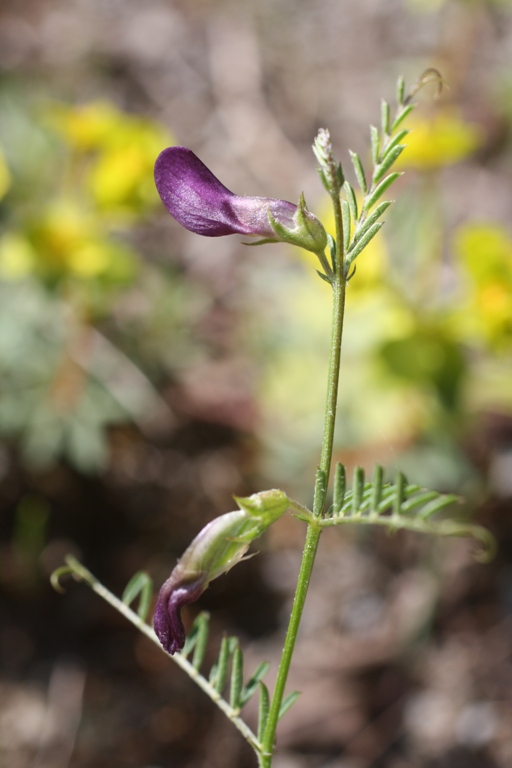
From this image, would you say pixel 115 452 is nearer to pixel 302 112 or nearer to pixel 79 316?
pixel 79 316

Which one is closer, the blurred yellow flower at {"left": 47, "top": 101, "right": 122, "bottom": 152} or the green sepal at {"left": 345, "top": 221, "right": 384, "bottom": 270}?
the green sepal at {"left": 345, "top": 221, "right": 384, "bottom": 270}

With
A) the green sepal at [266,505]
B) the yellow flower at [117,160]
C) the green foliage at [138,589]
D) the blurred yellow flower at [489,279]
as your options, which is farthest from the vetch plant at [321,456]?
the yellow flower at [117,160]

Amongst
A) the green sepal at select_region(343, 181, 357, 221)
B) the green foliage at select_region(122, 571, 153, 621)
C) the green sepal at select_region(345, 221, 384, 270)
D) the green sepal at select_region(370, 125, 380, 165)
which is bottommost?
the green foliage at select_region(122, 571, 153, 621)

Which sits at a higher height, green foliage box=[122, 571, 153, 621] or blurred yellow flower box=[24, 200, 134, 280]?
blurred yellow flower box=[24, 200, 134, 280]

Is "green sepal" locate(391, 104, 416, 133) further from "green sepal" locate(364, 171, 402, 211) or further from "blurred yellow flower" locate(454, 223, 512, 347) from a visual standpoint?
"blurred yellow flower" locate(454, 223, 512, 347)

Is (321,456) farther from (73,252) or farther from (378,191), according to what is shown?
(73,252)

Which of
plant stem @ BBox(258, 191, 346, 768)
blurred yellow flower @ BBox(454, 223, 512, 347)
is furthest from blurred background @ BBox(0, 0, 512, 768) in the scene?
plant stem @ BBox(258, 191, 346, 768)
